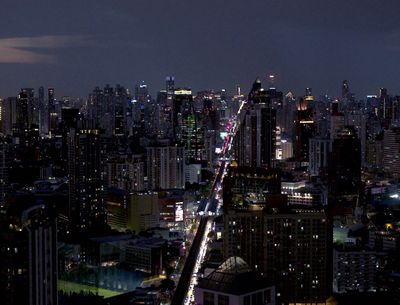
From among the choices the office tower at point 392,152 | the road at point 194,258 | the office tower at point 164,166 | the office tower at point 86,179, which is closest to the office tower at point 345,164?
the office tower at point 392,152

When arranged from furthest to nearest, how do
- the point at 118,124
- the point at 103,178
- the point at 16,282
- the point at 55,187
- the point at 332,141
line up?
the point at 118,124 < the point at 332,141 < the point at 55,187 < the point at 103,178 < the point at 16,282

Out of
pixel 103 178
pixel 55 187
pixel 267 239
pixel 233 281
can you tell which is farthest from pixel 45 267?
pixel 55 187

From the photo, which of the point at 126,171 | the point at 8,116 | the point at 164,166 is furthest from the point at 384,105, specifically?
the point at 8,116

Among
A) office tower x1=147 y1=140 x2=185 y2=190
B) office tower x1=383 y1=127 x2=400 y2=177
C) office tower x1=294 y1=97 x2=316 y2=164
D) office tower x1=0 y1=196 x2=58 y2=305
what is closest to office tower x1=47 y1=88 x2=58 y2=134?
office tower x1=147 y1=140 x2=185 y2=190

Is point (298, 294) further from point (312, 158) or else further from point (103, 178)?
point (312, 158)

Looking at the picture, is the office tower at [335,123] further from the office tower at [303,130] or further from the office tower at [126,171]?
the office tower at [126,171]

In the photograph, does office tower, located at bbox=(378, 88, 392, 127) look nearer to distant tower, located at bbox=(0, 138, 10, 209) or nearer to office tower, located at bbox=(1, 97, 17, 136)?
office tower, located at bbox=(1, 97, 17, 136)
